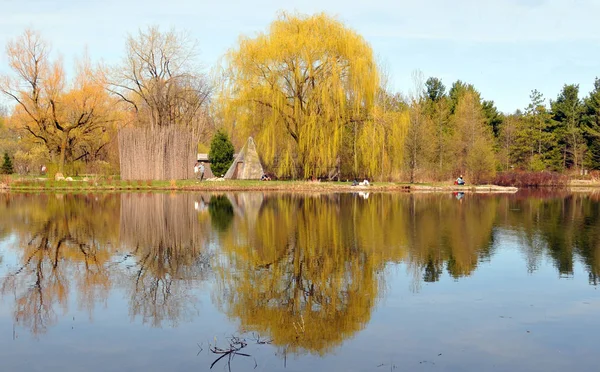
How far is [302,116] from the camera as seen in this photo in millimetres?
36719

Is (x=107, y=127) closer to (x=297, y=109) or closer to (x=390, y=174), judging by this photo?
(x=297, y=109)

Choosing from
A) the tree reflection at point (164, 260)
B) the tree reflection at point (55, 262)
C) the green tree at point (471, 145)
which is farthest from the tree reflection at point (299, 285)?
the green tree at point (471, 145)

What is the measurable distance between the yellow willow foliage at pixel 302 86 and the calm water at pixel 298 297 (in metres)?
19.7

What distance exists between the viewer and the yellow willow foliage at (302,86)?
35.9 metres

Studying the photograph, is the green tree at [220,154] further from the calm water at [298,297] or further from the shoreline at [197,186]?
the calm water at [298,297]

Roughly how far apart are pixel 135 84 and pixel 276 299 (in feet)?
141

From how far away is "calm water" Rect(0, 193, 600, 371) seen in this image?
21.1 feet

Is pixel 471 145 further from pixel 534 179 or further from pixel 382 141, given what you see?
pixel 382 141

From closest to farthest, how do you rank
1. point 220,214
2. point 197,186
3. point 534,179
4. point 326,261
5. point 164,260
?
1. point 326,261
2. point 164,260
3. point 220,214
4. point 197,186
5. point 534,179

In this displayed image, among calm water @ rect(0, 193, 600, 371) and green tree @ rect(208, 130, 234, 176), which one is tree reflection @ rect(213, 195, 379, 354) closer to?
calm water @ rect(0, 193, 600, 371)

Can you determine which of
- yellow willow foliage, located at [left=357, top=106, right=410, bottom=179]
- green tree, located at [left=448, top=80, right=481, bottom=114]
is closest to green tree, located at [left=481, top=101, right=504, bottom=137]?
green tree, located at [left=448, top=80, right=481, bottom=114]

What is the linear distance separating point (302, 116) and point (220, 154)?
36.4ft

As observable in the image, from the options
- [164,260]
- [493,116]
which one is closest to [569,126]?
[493,116]

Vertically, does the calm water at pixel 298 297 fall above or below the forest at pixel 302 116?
below
